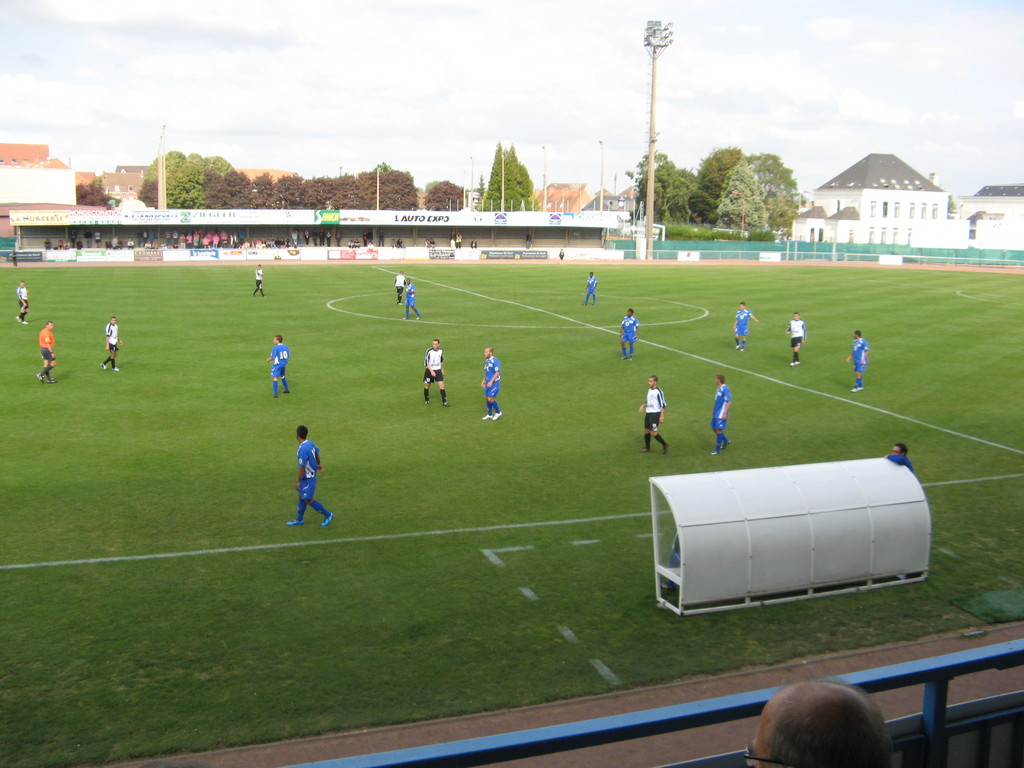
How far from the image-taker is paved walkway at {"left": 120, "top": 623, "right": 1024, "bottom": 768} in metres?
8.66

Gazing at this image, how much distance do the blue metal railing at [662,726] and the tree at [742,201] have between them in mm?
130457

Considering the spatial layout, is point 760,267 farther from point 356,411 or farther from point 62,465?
point 62,465

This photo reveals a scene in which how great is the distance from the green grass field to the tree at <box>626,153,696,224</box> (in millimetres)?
105593

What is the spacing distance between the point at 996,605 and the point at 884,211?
124 metres

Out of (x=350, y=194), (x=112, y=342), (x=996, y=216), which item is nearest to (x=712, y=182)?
(x=996, y=216)

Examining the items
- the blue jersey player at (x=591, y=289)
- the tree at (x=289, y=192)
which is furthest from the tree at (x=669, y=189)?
the blue jersey player at (x=591, y=289)

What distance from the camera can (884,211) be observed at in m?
124

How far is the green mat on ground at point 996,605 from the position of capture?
12.5 meters

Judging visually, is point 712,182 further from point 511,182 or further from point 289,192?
point 289,192

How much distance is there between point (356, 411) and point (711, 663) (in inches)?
608

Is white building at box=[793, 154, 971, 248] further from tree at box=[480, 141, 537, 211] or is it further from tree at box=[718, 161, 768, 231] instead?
tree at box=[480, 141, 537, 211]

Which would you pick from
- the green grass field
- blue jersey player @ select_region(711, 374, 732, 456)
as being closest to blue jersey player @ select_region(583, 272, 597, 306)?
the green grass field

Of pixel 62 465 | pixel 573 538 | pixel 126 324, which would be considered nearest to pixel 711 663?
pixel 573 538

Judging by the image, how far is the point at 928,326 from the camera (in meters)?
42.0
